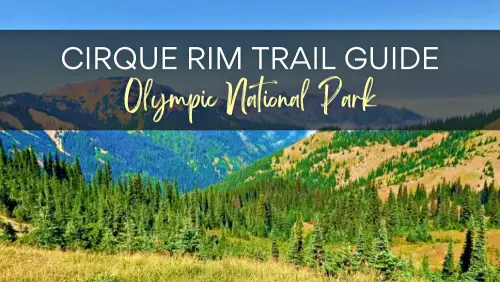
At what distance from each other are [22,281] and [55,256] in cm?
484

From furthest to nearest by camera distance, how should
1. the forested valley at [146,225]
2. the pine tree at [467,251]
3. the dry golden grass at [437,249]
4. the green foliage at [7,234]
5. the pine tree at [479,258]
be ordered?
the dry golden grass at [437,249], the pine tree at [467,251], the pine tree at [479,258], the forested valley at [146,225], the green foliage at [7,234]

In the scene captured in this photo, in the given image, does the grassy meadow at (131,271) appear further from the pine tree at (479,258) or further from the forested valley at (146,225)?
the pine tree at (479,258)

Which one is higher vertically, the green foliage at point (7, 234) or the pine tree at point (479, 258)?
the green foliage at point (7, 234)

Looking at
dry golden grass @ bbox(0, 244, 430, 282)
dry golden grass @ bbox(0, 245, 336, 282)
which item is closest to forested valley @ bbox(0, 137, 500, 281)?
dry golden grass @ bbox(0, 244, 430, 282)

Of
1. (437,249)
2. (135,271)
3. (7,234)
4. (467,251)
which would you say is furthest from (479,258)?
(437,249)

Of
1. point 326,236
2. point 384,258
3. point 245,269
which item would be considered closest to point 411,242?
point 326,236

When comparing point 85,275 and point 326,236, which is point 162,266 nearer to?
point 85,275

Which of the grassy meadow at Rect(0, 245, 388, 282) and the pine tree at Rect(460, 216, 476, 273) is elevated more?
the grassy meadow at Rect(0, 245, 388, 282)

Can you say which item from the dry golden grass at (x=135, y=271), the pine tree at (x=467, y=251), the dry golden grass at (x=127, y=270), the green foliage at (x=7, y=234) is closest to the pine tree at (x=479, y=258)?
the pine tree at (x=467, y=251)

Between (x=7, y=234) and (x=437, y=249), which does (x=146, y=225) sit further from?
(x=437, y=249)

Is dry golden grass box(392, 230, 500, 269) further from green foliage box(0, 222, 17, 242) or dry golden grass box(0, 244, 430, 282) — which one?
dry golden grass box(0, 244, 430, 282)

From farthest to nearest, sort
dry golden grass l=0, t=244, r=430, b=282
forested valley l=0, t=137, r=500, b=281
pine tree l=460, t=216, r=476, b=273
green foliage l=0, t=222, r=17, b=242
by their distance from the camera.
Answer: pine tree l=460, t=216, r=476, b=273
forested valley l=0, t=137, r=500, b=281
green foliage l=0, t=222, r=17, b=242
dry golden grass l=0, t=244, r=430, b=282

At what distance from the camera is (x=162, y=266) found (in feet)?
49.4

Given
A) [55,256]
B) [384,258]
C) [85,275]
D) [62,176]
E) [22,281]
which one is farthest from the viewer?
[62,176]
